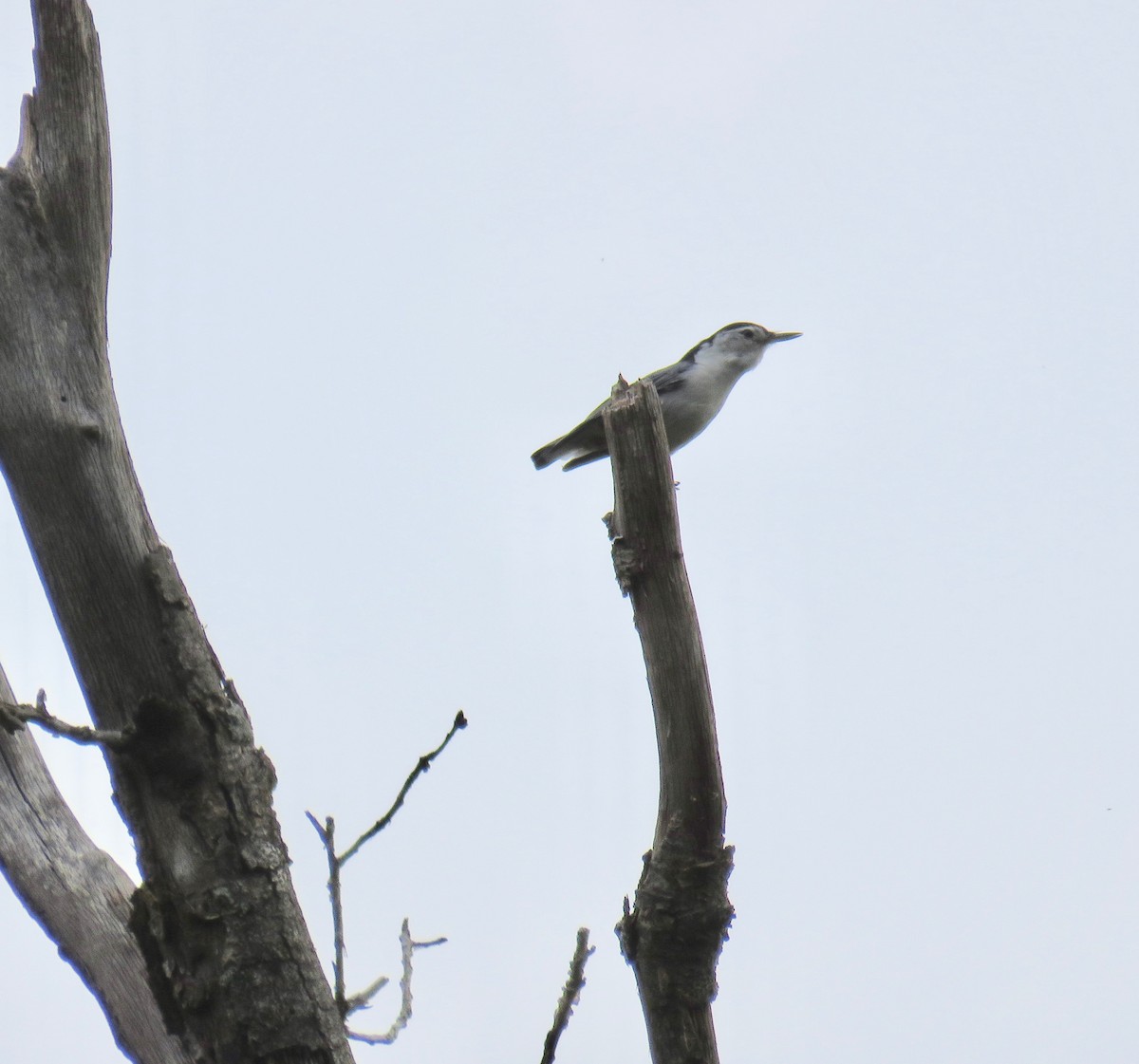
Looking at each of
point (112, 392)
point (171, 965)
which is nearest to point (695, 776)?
point (171, 965)

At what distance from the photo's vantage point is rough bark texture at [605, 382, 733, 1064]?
7.31 ft

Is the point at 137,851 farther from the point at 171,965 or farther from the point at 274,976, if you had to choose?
the point at 274,976

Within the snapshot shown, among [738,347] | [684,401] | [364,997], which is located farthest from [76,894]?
[738,347]

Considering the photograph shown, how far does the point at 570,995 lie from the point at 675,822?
1.22 feet

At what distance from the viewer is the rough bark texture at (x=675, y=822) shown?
2.23 m

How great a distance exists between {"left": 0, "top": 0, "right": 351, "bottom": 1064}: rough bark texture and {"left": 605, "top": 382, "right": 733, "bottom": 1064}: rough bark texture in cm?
62

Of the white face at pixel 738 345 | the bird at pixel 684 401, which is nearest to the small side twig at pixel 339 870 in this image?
the bird at pixel 684 401

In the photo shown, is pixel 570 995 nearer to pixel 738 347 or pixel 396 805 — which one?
pixel 396 805

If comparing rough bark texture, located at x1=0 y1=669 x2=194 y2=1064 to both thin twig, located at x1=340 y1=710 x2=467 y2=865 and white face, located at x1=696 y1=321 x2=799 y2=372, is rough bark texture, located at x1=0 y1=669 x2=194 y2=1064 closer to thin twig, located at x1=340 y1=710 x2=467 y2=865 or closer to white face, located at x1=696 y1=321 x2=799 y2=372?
thin twig, located at x1=340 y1=710 x2=467 y2=865

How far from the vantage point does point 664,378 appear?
24.8ft

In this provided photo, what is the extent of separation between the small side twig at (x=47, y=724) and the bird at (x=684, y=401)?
193 inches

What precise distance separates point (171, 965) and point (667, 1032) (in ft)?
3.13

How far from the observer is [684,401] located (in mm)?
7211

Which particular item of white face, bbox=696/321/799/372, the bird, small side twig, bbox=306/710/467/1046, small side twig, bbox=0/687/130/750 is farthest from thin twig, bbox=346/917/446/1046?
white face, bbox=696/321/799/372
